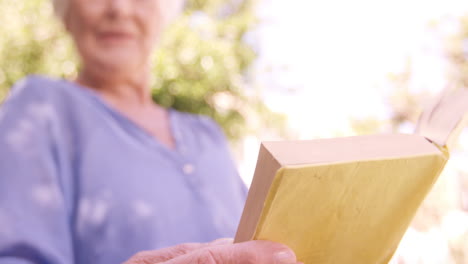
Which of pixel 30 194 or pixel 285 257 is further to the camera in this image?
pixel 30 194

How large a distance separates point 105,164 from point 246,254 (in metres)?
0.59

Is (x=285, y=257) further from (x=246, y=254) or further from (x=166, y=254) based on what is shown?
(x=166, y=254)

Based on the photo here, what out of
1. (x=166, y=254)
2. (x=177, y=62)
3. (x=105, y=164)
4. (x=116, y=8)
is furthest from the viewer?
(x=177, y=62)

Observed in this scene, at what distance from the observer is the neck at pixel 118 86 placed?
117 cm

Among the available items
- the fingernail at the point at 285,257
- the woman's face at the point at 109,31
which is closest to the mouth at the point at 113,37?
the woman's face at the point at 109,31

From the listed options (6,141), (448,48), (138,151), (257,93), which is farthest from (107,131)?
(448,48)

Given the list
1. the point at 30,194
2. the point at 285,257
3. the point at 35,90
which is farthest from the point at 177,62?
the point at 285,257

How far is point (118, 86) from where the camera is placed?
46.9 inches

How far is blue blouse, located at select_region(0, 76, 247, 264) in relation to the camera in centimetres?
77

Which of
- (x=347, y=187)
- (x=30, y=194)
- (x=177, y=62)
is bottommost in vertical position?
(x=177, y=62)

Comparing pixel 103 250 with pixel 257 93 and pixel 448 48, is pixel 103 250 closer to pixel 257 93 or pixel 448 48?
pixel 257 93

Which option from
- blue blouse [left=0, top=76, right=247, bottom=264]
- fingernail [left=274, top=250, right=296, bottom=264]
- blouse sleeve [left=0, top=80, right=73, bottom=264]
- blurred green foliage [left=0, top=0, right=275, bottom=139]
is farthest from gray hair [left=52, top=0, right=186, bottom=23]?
blurred green foliage [left=0, top=0, right=275, bottom=139]

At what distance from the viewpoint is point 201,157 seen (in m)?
1.12

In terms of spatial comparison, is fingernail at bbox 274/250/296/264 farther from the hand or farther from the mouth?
the mouth
